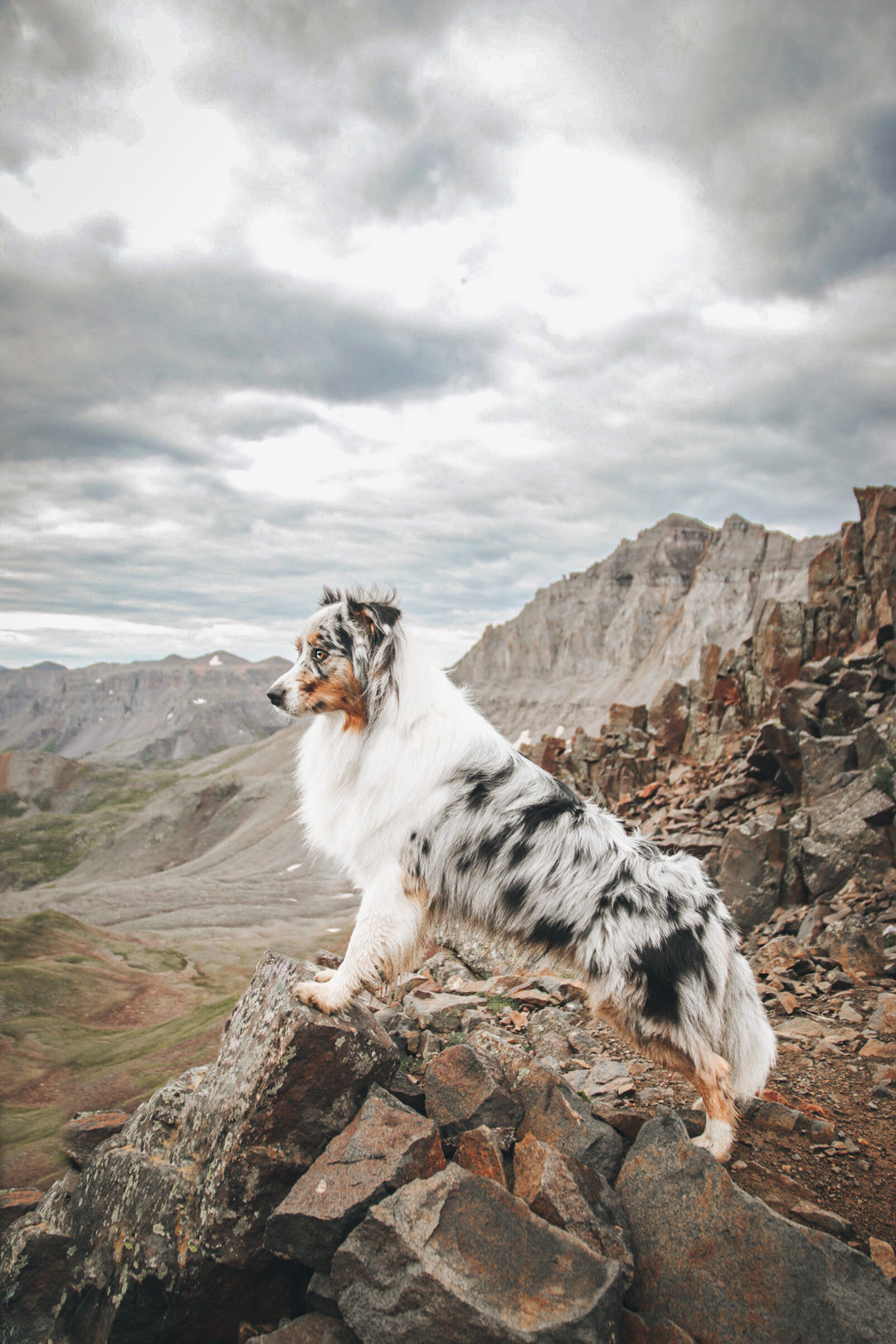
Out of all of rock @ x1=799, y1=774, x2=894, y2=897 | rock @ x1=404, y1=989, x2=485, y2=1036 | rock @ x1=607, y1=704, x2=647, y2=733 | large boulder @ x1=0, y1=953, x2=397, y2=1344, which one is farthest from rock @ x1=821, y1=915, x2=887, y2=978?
rock @ x1=607, y1=704, x2=647, y2=733

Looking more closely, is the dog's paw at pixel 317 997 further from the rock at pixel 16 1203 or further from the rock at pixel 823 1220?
the rock at pixel 16 1203

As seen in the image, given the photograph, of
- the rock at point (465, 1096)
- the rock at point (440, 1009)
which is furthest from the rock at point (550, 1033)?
the rock at point (465, 1096)

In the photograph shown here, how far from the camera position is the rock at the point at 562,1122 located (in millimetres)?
3824

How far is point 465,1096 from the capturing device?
407 cm

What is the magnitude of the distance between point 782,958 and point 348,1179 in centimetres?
678

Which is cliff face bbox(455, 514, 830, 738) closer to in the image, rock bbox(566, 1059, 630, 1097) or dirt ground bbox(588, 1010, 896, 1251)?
rock bbox(566, 1059, 630, 1097)

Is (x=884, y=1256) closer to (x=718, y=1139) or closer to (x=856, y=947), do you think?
(x=718, y=1139)

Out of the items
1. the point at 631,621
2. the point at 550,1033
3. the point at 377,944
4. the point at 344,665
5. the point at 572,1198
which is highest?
the point at 631,621

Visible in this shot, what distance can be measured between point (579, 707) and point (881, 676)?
8023cm

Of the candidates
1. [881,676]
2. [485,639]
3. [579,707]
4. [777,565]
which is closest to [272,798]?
[485,639]

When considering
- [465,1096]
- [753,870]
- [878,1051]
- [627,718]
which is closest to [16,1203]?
[465,1096]

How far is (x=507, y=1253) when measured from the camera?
297cm

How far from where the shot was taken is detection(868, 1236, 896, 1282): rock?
10.2 ft

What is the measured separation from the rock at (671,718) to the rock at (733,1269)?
23948 mm
